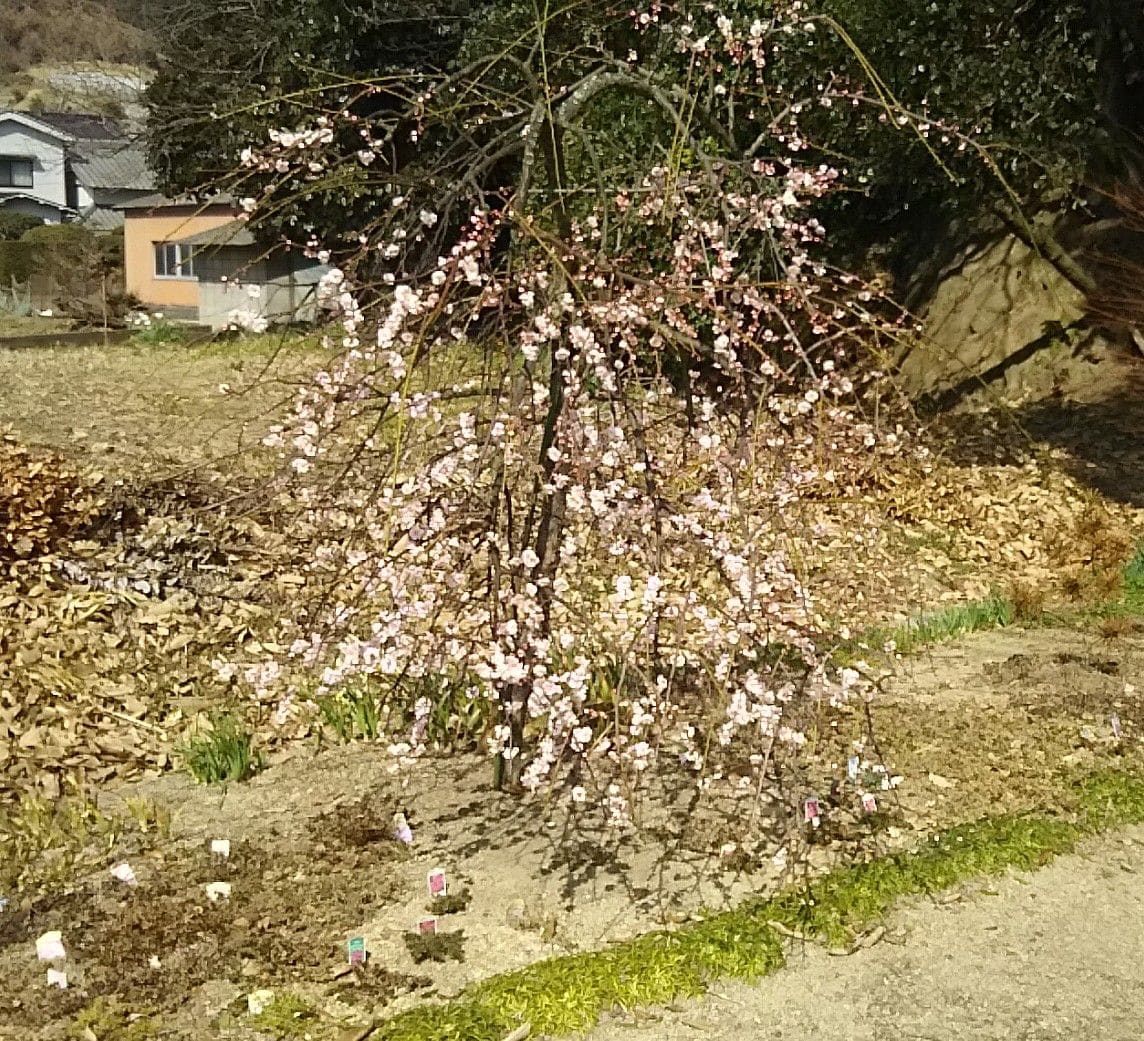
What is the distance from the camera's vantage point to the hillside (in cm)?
4078

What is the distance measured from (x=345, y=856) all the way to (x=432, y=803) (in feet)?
1.29

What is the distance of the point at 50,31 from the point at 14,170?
620 cm

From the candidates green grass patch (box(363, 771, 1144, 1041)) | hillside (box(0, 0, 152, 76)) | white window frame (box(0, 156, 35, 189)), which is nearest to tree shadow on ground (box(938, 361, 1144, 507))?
green grass patch (box(363, 771, 1144, 1041))

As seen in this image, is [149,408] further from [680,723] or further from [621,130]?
[680,723]

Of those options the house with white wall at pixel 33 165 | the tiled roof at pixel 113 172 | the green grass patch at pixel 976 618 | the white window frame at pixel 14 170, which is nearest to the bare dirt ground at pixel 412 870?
the green grass patch at pixel 976 618

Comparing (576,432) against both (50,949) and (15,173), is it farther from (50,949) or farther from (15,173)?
(15,173)

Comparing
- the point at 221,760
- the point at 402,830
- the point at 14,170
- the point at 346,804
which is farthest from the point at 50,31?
the point at 402,830

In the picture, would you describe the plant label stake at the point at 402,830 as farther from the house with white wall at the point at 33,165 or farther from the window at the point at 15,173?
the window at the point at 15,173

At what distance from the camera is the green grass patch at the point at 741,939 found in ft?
8.36

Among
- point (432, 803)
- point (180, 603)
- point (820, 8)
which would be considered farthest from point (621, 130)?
point (432, 803)

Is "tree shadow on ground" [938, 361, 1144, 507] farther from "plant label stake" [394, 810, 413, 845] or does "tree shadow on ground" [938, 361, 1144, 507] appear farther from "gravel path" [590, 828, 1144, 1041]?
"plant label stake" [394, 810, 413, 845]

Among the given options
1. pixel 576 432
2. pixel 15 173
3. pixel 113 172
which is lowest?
pixel 576 432

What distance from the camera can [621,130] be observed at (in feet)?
30.9

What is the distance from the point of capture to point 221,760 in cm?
374
